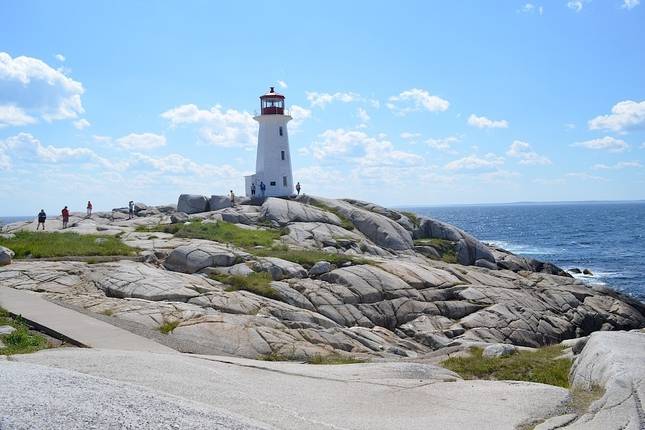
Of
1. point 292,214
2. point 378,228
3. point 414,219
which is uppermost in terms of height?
point 292,214

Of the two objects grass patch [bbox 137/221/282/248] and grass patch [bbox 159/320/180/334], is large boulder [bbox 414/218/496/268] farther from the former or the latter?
grass patch [bbox 159/320/180/334]

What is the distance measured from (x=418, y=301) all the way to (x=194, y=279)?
1188cm

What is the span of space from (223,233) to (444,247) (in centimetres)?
2057

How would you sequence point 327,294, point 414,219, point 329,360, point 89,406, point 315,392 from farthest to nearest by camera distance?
point 414,219, point 327,294, point 329,360, point 315,392, point 89,406

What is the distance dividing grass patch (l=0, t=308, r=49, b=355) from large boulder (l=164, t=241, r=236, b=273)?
46.8 feet

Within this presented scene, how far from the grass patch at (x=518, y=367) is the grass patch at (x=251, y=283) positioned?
42.0ft

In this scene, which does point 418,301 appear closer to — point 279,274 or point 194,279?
point 279,274

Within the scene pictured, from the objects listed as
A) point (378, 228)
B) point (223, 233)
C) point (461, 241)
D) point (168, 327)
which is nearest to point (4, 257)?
point (168, 327)

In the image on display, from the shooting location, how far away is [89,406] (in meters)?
7.04

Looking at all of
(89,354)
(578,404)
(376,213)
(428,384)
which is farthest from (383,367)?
(376,213)

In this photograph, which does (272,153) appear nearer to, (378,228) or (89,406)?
(378,228)

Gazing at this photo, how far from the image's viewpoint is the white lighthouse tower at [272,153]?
58.3 meters

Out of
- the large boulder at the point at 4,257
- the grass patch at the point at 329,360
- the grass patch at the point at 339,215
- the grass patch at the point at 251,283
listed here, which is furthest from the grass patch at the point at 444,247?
the grass patch at the point at 329,360

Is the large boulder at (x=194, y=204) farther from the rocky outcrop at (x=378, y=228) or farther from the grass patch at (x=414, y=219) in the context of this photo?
the grass patch at (x=414, y=219)
